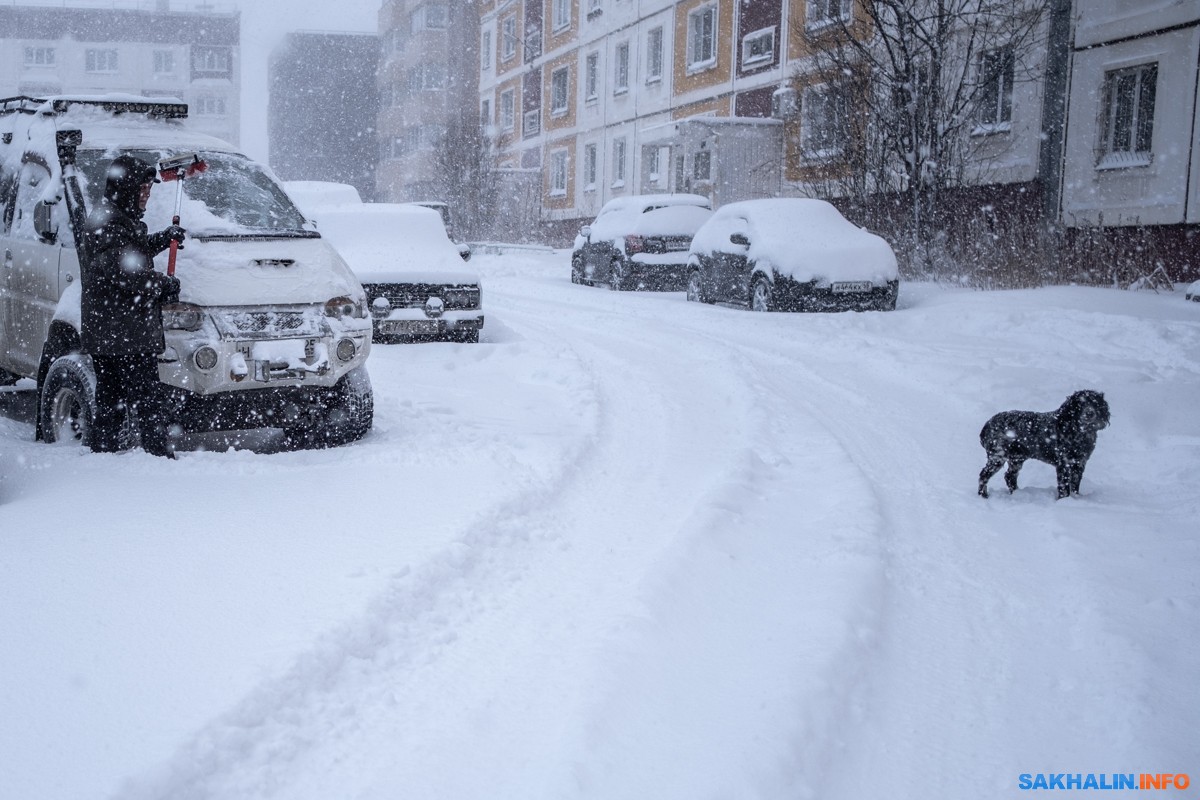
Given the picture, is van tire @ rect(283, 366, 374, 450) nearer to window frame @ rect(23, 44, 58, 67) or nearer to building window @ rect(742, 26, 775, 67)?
building window @ rect(742, 26, 775, 67)

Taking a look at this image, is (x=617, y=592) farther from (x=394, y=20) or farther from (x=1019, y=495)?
(x=394, y=20)

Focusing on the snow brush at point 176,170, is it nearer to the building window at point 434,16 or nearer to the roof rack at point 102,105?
the roof rack at point 102,105

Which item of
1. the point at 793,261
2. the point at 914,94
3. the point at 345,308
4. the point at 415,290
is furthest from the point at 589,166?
the point at 345,308

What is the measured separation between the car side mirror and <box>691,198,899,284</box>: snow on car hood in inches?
389

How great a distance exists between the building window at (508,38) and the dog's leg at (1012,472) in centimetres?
4144

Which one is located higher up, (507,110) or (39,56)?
(39,56)

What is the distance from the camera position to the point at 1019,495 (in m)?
5.87

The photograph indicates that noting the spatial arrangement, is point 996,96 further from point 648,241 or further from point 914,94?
point 648,241

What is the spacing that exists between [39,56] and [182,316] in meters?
72.7

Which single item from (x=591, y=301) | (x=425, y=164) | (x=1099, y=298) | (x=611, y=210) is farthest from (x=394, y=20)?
(x=1099, y=298)

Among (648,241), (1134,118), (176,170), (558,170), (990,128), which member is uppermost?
(558,170)

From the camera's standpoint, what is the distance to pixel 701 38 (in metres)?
29.8

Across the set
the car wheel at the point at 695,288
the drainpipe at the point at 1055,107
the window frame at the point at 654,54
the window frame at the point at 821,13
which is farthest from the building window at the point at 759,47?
the car wheel at the point at 695,288

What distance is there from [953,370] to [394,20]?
52563 mm
